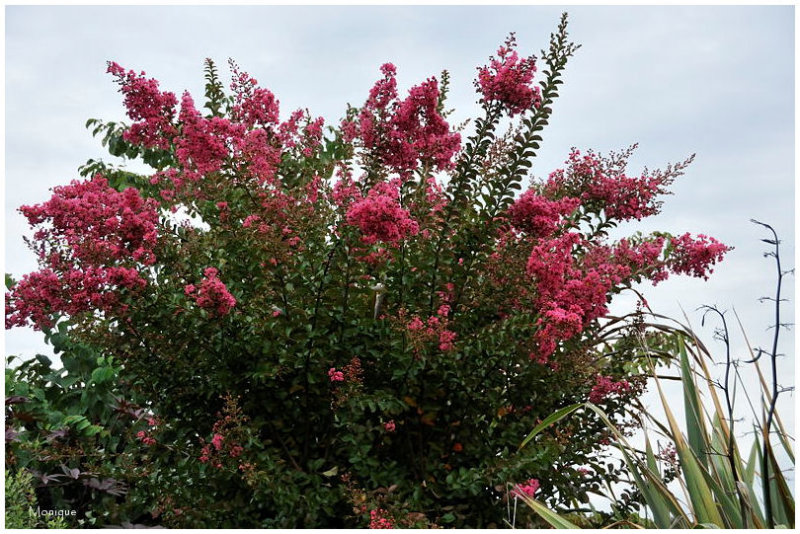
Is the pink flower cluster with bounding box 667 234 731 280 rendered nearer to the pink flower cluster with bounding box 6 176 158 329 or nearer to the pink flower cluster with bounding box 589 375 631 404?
the pink flower cluster with bounding box 589 375 631 404

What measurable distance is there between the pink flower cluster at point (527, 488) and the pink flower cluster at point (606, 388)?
619 mm

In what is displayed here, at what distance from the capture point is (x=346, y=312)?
4152 mm

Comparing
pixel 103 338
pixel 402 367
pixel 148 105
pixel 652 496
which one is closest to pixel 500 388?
pixel 402 367

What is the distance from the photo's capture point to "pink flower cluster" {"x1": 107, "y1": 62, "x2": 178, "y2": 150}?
14.3ft

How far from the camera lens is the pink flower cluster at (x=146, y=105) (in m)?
4.37

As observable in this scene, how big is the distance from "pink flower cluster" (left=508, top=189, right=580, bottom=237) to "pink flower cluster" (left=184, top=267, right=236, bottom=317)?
5.07 ft

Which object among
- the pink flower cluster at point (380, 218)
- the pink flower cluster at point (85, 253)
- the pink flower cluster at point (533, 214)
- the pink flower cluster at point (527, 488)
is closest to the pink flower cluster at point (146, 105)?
the pink flower cluster at point (85, 253)

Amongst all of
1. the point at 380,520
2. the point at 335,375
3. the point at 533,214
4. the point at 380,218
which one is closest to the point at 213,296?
the point at 335,375

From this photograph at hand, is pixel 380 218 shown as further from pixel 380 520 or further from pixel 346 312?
pixel 380 520

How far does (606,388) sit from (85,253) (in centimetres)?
300

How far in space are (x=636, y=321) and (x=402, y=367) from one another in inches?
52.3

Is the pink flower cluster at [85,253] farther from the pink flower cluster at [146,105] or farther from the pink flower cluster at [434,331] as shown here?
the pink flower cluster at [434,331]

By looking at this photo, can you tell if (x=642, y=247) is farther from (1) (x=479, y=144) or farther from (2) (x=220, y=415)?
(2) (x=220, y=415)

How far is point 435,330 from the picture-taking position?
3871mm
